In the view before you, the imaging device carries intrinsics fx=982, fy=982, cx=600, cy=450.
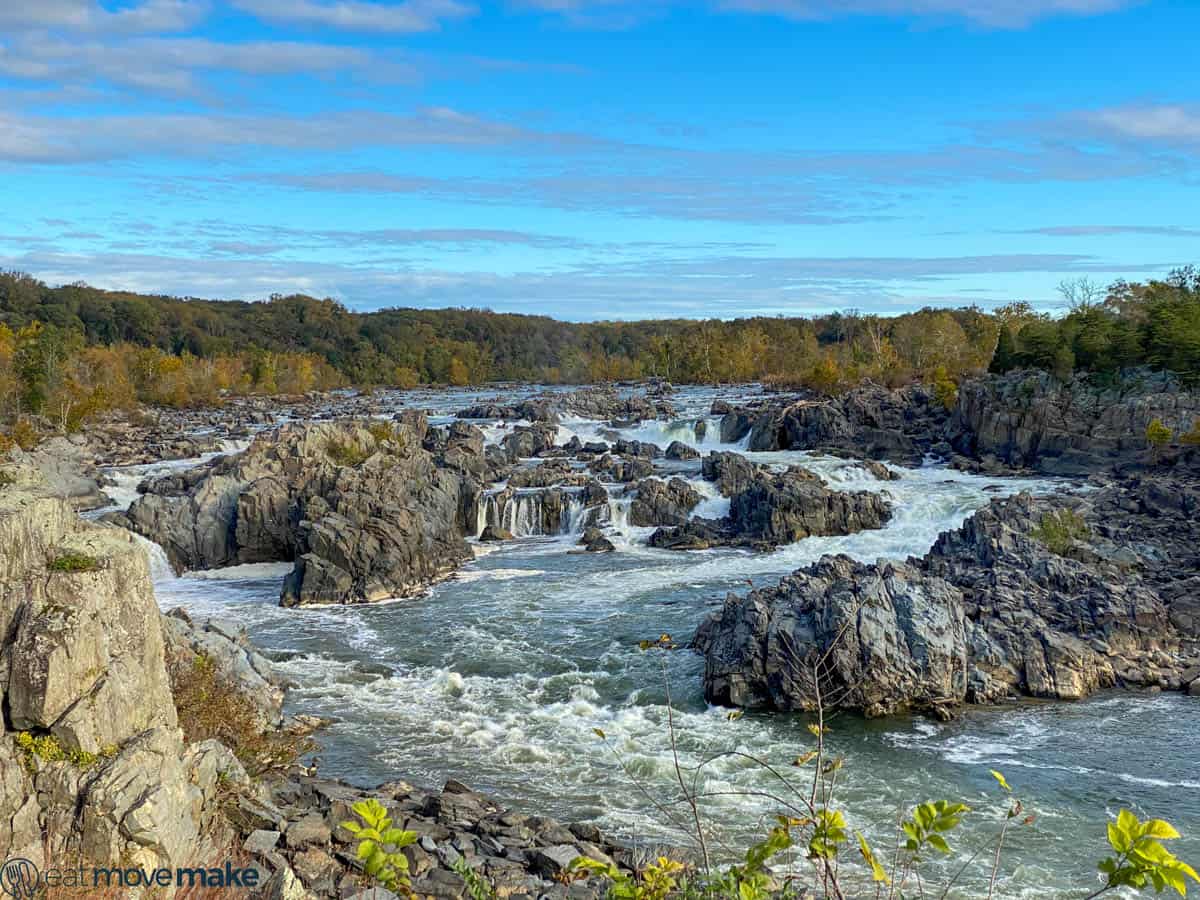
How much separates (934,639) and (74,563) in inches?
582

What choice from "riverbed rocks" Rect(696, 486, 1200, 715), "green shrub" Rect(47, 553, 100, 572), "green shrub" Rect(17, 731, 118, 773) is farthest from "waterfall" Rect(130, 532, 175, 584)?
"green shrub" Rect(17, 731, 118, 773)

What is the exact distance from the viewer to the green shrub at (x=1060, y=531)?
26.1m

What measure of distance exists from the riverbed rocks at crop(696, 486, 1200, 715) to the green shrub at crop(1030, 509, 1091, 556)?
107 inches

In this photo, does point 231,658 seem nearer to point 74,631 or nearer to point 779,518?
point 74,631

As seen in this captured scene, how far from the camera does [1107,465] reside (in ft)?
133

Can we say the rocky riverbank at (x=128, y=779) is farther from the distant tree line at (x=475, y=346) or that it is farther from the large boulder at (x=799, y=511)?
the distant tree line at (x=475, y=346)

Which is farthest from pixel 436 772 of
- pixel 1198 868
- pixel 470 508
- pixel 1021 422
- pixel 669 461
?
pixel 1021 422

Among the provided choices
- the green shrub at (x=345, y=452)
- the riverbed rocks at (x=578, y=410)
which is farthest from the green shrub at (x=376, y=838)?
the riverbed rocks at (x=578, y=410)

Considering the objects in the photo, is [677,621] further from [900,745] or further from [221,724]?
[221,724]

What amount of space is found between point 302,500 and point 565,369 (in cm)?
10235

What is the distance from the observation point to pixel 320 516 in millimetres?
30359

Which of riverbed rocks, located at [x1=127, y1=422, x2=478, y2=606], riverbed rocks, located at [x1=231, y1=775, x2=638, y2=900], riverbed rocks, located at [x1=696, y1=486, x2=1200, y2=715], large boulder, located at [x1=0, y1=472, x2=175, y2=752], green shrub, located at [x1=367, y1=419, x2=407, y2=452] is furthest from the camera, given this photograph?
green shrub, located at [x1=367, y1=419, x2=407, y2=452]

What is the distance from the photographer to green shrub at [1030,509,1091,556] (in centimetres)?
2606

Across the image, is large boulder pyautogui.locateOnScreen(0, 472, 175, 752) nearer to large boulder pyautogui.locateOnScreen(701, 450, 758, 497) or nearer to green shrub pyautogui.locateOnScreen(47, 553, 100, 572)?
green shrub pyautogui.locateOnScreen(47, 553, 100, 572)
